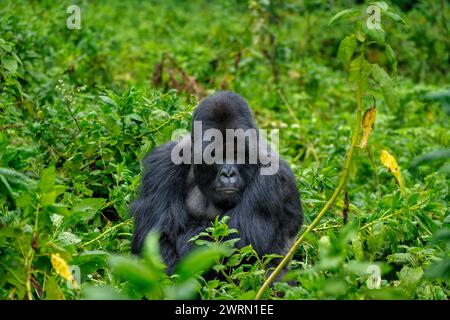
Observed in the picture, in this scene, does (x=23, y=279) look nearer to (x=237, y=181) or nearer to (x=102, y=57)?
Answer: (x=237, y=181)

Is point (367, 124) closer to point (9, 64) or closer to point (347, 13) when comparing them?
point (347, 13)

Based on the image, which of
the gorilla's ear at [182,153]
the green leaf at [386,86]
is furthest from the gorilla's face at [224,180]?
the green leaf at [386,86]

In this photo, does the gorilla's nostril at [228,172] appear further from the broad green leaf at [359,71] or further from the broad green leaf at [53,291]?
the broad green leaf at [53,291]

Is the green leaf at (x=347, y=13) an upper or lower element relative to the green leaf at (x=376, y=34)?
upper

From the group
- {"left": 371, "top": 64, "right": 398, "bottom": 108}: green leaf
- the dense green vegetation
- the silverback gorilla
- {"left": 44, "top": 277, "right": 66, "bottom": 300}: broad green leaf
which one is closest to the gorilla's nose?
the silverback gorilla

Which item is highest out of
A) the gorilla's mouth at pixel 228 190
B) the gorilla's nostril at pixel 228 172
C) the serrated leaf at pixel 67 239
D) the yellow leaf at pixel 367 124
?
the yellow leaf at pixel 367 124

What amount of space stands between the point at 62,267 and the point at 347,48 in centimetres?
128

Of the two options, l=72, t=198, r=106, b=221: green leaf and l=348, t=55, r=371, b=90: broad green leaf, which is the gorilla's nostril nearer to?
l=72, t=198, r=106, b=221: green leaf

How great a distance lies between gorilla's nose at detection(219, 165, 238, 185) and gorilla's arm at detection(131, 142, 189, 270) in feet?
1.13

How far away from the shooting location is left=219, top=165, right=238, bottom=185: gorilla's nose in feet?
12.1

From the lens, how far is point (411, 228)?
367 cm

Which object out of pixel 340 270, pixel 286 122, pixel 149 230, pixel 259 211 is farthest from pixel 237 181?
pixel 286 122

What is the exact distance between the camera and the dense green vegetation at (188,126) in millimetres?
2650
